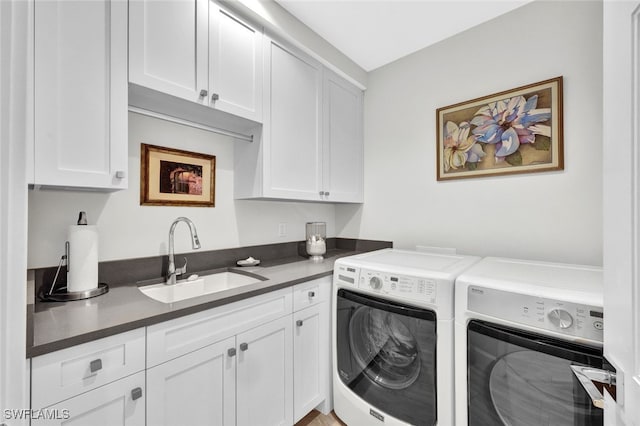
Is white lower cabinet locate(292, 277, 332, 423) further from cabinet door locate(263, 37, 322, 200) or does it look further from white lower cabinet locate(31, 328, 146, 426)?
white lower cabinet locate(31, 328, 146, 426)

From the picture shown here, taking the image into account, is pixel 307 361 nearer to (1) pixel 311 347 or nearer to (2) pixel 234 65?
(1) pixel 311 347

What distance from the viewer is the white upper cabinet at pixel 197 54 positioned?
1.24m

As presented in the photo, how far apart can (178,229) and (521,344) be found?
1.77m

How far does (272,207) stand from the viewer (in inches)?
86.9

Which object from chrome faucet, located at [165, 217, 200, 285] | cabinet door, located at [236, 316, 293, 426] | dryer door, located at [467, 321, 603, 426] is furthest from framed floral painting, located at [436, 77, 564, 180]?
chrome faucet, located at [165, 217, 200, 285]

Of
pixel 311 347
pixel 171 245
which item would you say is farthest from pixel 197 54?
pixel 311 347

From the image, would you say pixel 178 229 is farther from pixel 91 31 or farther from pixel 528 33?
pixel 528 33

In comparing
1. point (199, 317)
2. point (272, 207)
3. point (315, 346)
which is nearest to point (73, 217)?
point (199, 317)

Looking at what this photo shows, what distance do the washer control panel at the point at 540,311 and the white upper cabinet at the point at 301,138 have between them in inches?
49.5

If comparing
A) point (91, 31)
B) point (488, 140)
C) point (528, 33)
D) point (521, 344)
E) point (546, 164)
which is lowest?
point (521, 344)

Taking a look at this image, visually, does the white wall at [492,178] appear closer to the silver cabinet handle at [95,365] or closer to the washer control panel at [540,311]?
the washer control panel at [540,311]

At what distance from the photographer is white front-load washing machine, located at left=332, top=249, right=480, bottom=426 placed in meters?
1.29

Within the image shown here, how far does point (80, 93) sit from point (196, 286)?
1.06m

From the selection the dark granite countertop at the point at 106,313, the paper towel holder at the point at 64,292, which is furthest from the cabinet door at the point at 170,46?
the dark granite countertop at the point at 106,313
